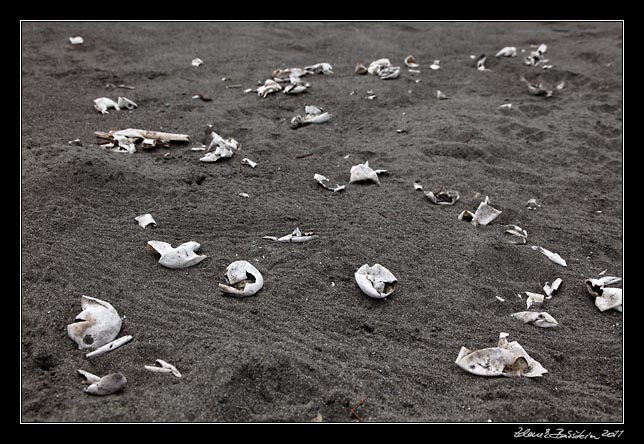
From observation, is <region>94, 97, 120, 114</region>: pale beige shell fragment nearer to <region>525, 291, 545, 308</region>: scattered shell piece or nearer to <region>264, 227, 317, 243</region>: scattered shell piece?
<region>264, 227, 317, 243</region>: scattered shell piece

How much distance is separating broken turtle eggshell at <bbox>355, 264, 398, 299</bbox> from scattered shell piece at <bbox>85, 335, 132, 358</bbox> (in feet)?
3.92

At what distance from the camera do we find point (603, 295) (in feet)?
9.26

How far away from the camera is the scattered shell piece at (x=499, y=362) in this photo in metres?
2.30

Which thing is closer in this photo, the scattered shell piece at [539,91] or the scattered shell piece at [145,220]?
the scattered shell piece at [145,220]

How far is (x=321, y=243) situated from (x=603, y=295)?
1607 mm

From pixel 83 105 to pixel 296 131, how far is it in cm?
214

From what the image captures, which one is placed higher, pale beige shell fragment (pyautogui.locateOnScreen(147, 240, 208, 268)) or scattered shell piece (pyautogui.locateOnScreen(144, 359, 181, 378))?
pale beige shell fragment (pyautogui.locateOnScreen(147, 240, 208, 268))

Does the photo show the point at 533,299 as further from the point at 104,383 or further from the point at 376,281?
the point at 104,383

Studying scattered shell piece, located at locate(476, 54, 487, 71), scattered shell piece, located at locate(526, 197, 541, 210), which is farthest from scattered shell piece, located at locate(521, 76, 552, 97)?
scattered shell piece, located at locate(526, 197, 541, 210)

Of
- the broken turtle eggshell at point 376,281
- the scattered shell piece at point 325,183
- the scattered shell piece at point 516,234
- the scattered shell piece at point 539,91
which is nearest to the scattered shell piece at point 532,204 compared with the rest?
the scattered shell piece at point 516,234

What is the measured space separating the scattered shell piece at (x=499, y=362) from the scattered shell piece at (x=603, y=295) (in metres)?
0.71

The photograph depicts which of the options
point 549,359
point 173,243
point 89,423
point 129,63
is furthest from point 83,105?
point 549,359

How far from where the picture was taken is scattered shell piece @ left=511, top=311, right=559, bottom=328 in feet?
8.67

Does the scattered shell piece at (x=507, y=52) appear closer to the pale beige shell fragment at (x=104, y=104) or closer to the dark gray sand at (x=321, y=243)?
the dark gray sand at (x=321, y=243)
